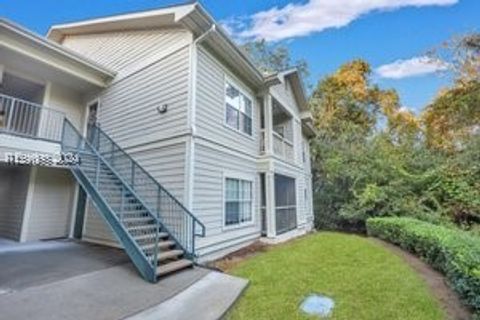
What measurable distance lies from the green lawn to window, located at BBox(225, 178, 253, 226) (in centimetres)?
142

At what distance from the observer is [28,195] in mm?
10344

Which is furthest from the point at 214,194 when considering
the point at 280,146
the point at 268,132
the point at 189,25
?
the point at 280,146

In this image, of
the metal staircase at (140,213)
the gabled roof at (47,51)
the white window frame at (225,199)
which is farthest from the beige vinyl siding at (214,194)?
the gabled roof at (47,51)

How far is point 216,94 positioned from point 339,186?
1331 centimetres

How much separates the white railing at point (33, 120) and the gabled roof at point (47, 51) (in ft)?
5.05

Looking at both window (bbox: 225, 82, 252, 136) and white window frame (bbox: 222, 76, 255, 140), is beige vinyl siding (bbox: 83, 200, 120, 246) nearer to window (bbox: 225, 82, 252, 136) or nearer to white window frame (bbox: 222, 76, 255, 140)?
white window frame (bbox: 222, 76, 255, 140)

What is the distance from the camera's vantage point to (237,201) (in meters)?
10.1

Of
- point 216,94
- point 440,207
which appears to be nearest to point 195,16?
point 216,94

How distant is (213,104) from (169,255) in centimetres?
453

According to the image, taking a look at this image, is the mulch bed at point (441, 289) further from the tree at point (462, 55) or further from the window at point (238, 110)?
the tree at point (462, 55)

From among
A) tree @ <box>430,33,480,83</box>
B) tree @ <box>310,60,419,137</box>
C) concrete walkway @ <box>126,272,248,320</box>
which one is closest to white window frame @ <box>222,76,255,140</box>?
concrete walkway @ <box>126,272,248,320</box>

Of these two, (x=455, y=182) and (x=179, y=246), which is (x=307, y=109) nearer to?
(x=455, y=182)

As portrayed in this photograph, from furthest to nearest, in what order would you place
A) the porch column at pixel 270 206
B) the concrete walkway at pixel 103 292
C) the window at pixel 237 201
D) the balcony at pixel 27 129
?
the porch column at pixel 270 206, the window at pixel 237 201, the balcony at pixel 27 129, the concrete walkway at pixel 103 292

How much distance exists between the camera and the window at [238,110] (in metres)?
10.3
